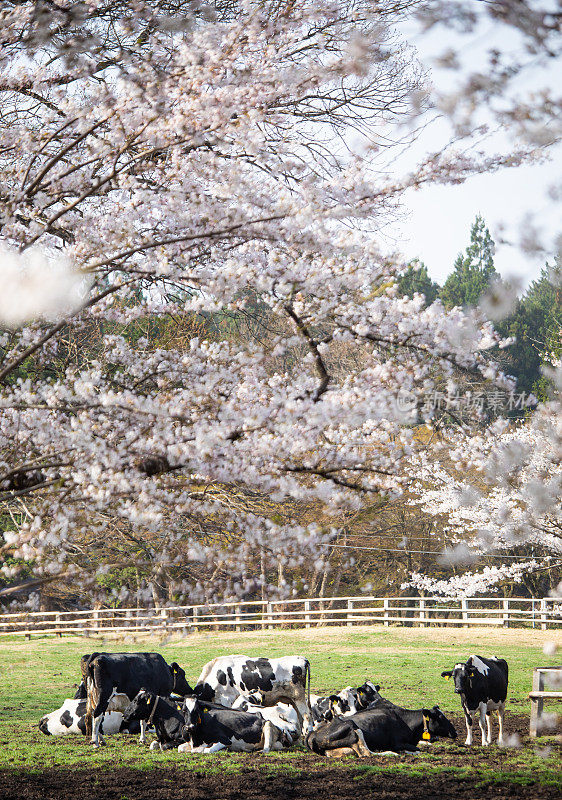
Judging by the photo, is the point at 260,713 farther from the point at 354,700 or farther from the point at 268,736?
the point at 354,700

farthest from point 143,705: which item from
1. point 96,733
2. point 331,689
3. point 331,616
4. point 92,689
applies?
point 331,616

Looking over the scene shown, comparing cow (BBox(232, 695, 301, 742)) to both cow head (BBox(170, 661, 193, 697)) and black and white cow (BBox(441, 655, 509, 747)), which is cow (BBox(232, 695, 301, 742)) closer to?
cow head (BBox(170, 661, 193, 697))

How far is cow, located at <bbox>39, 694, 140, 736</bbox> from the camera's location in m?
11.2

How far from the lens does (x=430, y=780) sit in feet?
27.0

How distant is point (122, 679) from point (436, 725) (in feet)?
13.9

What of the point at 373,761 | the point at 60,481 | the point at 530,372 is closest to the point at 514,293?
the point at 60,481

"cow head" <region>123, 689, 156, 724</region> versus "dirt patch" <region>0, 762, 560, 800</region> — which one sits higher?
"cow head" <region>123, 689, 156, 724</region>

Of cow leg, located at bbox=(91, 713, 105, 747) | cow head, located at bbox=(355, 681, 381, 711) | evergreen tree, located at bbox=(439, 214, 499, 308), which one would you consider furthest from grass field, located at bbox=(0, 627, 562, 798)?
evergreen tree, located at bbox=(439, 214, 499, 308)

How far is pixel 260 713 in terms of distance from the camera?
1055cm

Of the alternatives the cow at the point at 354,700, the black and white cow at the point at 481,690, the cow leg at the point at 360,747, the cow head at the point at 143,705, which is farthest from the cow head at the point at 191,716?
the black and white cow at the point at 481,690

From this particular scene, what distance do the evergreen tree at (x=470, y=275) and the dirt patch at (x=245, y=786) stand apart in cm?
4774

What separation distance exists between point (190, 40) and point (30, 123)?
Answer: 2.21 meters

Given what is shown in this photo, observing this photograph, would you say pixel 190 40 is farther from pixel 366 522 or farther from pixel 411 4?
pixel 366 522

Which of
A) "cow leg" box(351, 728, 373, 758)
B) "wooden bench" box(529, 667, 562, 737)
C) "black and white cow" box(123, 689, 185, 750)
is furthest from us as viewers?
"wooden bench" box(529, 667, 562, 737)
